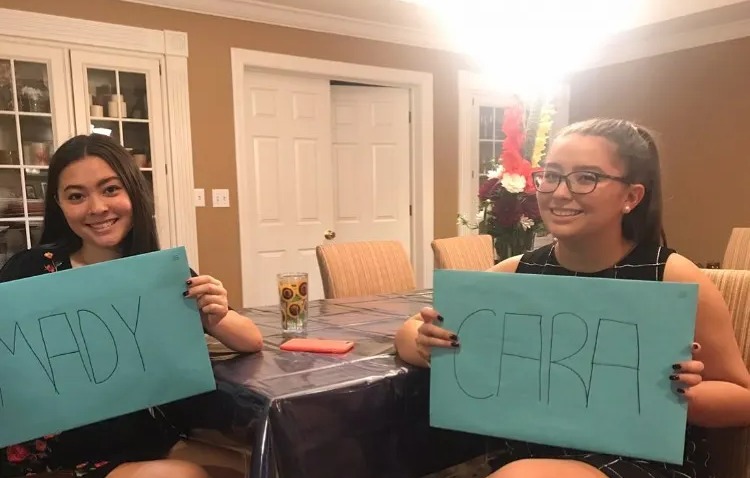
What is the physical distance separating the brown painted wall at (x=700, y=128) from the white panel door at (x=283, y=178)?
224 centimetres

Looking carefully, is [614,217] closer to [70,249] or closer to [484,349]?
[484,349]

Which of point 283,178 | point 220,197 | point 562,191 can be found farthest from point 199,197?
point 562,191

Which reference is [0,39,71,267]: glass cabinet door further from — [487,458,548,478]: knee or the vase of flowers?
[487,458,548,478]: knee

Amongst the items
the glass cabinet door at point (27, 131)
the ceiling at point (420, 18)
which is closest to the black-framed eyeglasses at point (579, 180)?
the ceiling at point (420, 18)

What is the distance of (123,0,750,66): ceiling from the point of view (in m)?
3.39

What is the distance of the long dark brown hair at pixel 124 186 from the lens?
1.25 m

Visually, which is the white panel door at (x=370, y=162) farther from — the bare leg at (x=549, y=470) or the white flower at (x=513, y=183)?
the bare leg at (x=549, y=470)

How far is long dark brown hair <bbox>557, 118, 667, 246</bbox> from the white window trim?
256 centimetres

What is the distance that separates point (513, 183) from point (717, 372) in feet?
3.93

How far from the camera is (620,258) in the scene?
112 cm

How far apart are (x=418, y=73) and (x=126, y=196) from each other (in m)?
3.12

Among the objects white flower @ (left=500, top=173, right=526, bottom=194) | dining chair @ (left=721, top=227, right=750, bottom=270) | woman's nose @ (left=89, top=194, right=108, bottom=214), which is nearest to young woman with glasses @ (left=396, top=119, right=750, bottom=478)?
woman's nose @ (left=89, top=194, right=108, bottom=214)

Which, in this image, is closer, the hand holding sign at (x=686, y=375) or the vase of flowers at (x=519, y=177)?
the hand holding sign at (x=686, y=375)

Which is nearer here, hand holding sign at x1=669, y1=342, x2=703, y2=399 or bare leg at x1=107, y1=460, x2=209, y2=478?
hand holding sign at x1=669, y1=342, x2=703, y2=399
